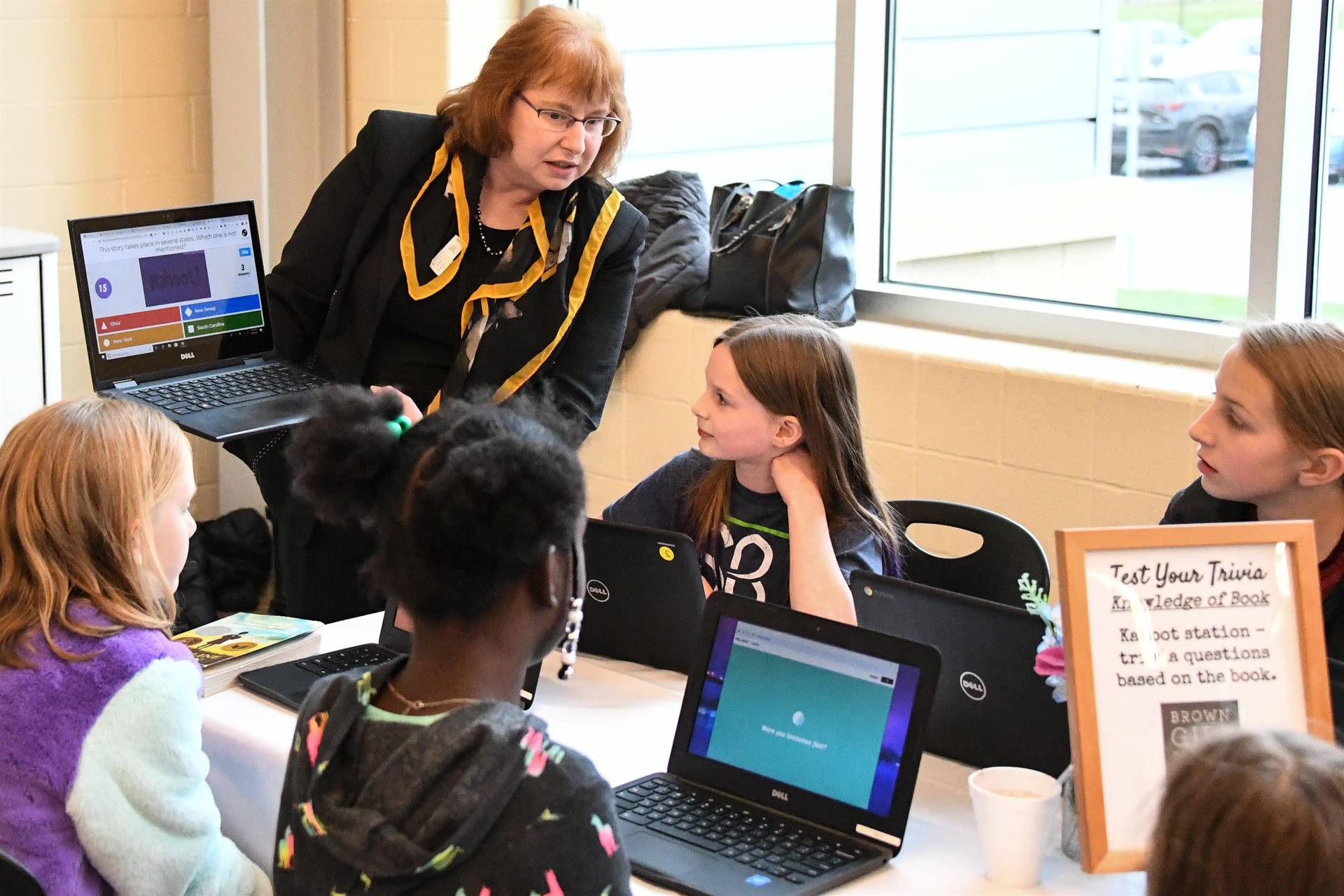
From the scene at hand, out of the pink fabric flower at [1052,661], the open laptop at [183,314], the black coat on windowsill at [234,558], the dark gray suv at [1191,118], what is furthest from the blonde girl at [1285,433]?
the black coat on windowsill at [234,558]

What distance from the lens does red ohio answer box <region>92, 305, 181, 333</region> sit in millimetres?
2584

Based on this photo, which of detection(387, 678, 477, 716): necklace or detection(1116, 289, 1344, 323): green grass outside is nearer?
detection(387, 678, 477, 716): necklace

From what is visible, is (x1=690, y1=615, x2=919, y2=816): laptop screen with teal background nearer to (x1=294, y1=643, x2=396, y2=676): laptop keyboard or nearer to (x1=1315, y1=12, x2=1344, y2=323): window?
(x1=294, y1=643, x2=396, y2=676): laptop keyboard

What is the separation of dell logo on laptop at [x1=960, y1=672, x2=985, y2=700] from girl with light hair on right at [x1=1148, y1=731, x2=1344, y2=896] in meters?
0.70

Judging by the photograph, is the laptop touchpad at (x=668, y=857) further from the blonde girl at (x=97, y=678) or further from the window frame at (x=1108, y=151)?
the window frame at (x=1108, y=151)

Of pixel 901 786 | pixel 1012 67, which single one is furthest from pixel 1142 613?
pixel 1012 67

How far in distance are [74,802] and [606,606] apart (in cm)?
72

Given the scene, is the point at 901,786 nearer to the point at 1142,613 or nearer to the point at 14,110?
the point at 1142,613

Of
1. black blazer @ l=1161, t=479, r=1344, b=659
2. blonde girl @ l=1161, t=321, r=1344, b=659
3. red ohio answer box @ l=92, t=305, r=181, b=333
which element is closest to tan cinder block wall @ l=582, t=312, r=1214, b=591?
black blazer @ l=1161, t=479, r=1344, b=659

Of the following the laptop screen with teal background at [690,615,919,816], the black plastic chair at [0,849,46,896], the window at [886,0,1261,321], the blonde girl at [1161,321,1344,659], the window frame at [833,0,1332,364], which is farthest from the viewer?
the window at [886,0,1261,321]

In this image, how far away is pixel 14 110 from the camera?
3.80 m

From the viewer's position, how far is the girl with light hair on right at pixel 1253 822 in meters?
0.90

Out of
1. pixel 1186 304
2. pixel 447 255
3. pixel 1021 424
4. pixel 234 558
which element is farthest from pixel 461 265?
pixel 234 558

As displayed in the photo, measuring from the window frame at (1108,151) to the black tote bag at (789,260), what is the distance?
0.43ft
